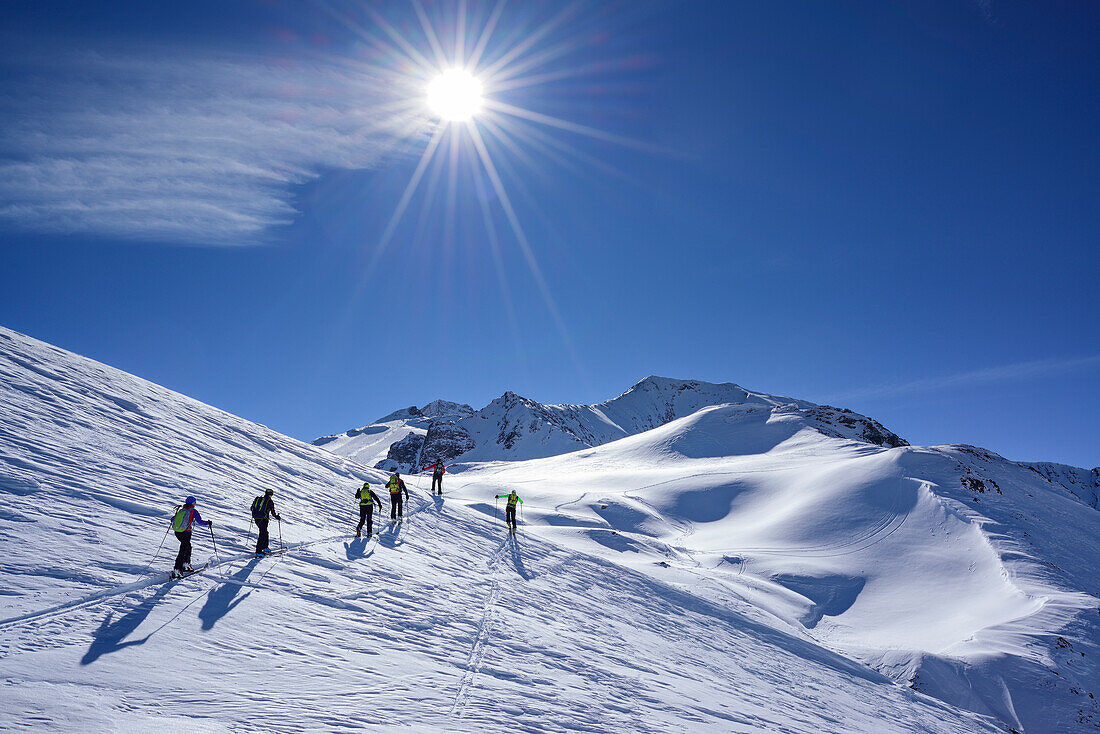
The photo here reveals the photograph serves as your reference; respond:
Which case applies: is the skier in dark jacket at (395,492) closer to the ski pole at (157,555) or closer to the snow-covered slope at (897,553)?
the ski pole at (157,555)

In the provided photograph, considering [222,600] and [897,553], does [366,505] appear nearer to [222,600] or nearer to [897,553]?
[222,600]

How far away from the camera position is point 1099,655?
68.7ft

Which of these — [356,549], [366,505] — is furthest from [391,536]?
[356,549]

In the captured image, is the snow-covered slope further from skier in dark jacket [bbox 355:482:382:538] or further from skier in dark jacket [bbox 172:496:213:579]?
skier in dark jacket [bbox 172:496:213:579]

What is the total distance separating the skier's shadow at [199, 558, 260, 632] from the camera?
8047 mm

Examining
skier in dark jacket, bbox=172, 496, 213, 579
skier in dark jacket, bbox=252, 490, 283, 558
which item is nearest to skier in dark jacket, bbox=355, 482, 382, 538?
skier in dark jacket, bbox=252, 490, 283, 558

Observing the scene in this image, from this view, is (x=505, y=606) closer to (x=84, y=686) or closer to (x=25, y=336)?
(x=84, y=686)

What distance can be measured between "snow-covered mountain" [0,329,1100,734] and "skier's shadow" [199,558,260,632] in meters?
0.06

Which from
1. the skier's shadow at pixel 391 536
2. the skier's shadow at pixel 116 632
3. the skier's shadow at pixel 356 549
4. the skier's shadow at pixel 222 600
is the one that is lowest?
the skier's shadow at pixel 116 632

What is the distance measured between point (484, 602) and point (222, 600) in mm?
6280

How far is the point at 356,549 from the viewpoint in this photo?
565 inches

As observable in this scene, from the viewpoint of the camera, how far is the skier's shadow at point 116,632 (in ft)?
20.7

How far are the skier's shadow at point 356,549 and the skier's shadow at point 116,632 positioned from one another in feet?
19.3

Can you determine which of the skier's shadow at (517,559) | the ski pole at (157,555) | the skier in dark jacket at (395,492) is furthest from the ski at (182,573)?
the skier's shadow at (517,559)
